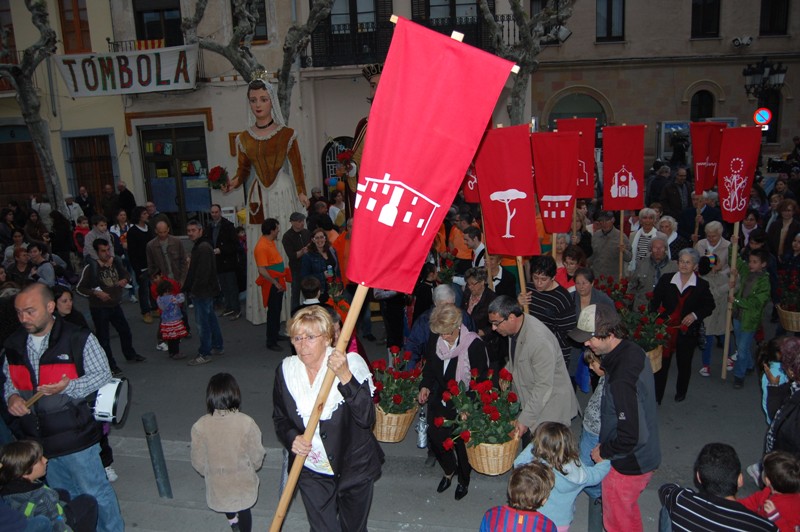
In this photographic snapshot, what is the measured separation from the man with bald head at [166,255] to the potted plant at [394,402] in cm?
547

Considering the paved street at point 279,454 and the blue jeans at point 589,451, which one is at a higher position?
the blue jeans at point 589,451

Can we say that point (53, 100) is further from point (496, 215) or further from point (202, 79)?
point (496, 215)

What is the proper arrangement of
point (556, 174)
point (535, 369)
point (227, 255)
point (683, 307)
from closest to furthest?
point (535, 369) → point (683, 307) → point (556, 174) → point (227, 255)

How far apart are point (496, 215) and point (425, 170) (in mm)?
3116

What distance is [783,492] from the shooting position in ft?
12.1

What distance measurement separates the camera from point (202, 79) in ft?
64.4

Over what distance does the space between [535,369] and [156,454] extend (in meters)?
3.25

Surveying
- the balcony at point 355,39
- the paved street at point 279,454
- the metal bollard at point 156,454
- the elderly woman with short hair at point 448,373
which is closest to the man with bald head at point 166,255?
the paved street at point 279,454

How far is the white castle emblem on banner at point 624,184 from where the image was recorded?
30.9 ft

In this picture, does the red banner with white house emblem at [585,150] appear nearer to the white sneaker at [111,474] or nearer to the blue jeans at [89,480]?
the white sneaker at [111,474]

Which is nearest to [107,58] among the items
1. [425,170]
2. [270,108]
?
[270,108]

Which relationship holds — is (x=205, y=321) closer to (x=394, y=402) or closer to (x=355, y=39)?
(x=394, y=402)

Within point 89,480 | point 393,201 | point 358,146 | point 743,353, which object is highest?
point 358,146

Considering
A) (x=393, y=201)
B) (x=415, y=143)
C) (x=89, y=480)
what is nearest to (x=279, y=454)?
(x=89, y=480)
